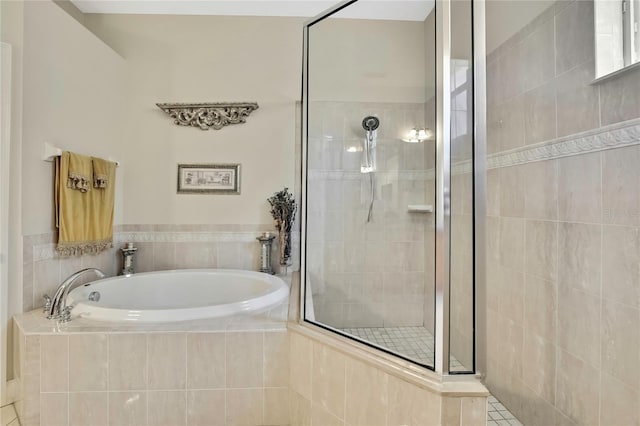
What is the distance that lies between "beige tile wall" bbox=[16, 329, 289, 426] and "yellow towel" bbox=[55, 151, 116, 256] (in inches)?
27.7

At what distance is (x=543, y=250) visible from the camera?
1.46 m

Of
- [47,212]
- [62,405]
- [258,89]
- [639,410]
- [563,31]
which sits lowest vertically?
[62,405]

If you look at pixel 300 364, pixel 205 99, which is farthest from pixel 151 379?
pixel 205 99

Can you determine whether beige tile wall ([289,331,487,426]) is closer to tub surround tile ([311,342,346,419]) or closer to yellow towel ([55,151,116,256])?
tub surround tile ([311,342,346,419])

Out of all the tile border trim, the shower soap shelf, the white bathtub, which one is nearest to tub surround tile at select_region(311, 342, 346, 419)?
the white bathtub

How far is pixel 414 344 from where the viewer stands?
3.88ft

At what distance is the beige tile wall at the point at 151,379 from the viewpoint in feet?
4.36

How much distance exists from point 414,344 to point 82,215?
2206 millimetres

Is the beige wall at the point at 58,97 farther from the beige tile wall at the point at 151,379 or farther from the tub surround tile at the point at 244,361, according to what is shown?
the tub surround tile at the point at 244,361

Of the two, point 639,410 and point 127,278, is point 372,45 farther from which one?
point 127,278

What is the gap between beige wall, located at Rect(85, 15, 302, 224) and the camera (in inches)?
98.9

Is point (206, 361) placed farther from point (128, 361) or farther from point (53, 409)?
point (53, 409)

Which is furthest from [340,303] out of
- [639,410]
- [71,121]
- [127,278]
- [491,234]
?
[71,121]

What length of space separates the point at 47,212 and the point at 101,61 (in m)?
1.25
